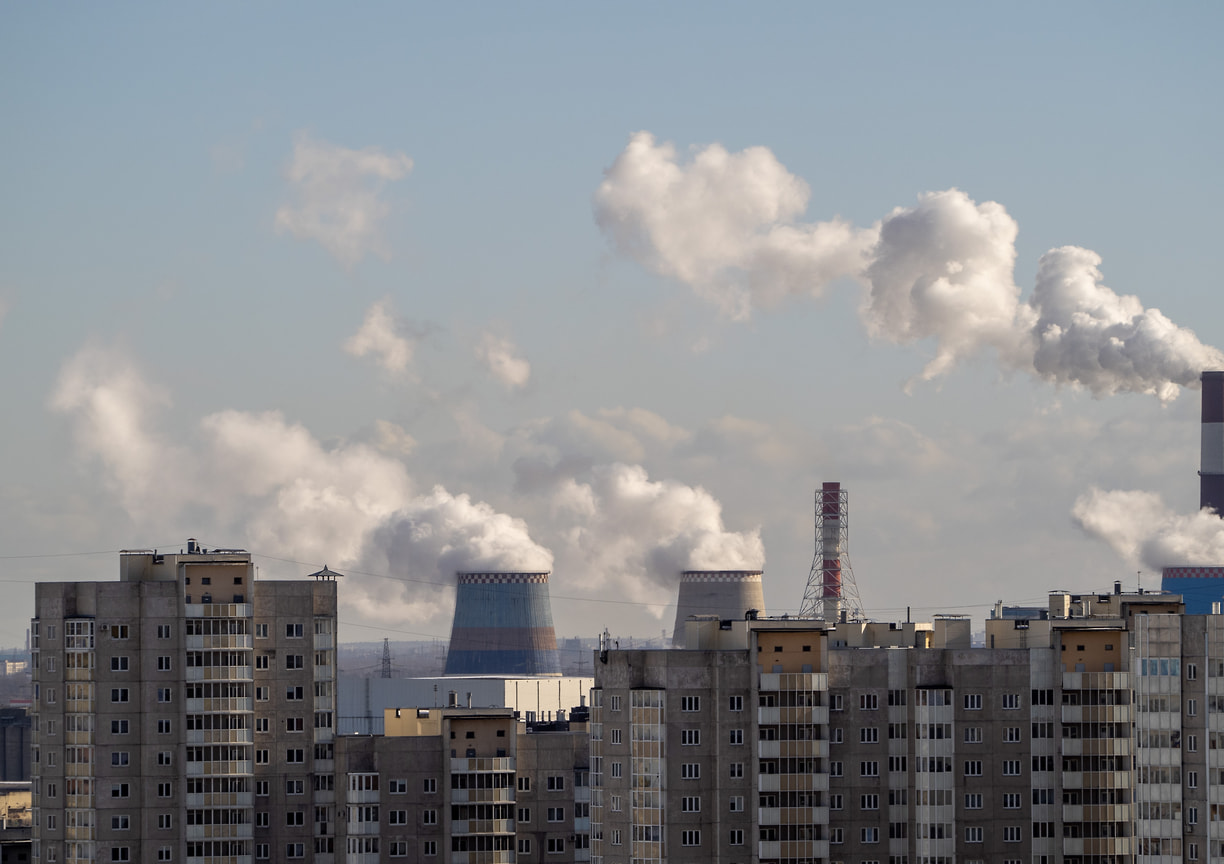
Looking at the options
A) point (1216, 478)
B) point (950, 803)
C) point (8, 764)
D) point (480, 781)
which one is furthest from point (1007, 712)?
point (8, 764)

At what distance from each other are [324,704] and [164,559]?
384 inches

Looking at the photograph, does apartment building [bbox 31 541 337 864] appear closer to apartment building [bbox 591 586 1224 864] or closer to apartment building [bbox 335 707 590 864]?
apartment building [bbox 335 707 590 864]

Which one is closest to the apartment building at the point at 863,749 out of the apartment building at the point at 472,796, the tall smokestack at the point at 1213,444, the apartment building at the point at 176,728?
the apartment building at the point at 472,796

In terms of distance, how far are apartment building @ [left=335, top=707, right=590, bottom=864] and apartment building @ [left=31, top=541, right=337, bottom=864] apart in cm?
369

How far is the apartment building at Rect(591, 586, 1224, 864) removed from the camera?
273ft

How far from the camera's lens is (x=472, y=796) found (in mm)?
91812

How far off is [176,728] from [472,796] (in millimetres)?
13775

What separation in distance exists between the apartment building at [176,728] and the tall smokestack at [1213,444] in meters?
96.1

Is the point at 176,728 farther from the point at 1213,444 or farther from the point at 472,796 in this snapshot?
the point at 1213,444

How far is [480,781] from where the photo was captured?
91.9m

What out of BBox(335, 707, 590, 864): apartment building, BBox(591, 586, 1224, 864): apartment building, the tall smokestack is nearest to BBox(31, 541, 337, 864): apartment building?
BBox(335, 707, 590, 864): apartment building

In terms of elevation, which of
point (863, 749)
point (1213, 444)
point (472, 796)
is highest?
point (1213, 444)

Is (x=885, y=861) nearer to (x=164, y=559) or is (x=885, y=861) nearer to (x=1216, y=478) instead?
(x=164, y=559)

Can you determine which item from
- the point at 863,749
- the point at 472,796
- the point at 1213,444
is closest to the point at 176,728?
the point at 472,796
